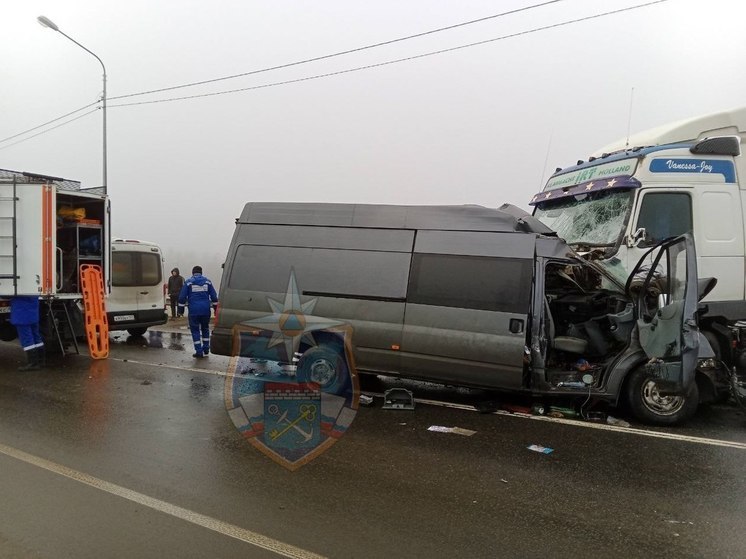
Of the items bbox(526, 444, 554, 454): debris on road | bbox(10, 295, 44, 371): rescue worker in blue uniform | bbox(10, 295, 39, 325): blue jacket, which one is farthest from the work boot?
bbox(526, 444, 554, 454): debris on road

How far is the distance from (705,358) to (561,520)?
10.5ft

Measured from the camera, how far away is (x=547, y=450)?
462 centimetres

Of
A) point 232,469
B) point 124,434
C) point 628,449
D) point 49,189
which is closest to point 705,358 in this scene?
point 628,449

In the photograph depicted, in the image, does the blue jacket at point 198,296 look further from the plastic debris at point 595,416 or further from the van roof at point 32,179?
the plastic debris at point 595,416

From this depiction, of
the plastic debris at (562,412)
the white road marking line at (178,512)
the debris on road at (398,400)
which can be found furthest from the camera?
the debris on road at (398,400)

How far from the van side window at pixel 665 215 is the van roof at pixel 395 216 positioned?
1.36 meters

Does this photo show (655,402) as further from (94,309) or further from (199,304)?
(94,309)

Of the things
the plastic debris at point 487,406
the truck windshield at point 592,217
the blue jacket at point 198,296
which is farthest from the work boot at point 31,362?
the truck windshield at point 592,217

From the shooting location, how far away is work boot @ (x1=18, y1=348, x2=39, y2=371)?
7.93 m

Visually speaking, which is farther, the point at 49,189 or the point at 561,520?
the point at 49,189

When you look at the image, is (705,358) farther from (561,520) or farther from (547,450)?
(561,520)

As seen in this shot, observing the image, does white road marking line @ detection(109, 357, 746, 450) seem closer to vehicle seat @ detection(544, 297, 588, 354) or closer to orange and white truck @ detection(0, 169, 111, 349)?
vehicle seat @ detection(544, 297, 588, 354)

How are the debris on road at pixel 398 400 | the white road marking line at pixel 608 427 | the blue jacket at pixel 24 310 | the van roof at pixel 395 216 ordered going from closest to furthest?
the white road marking line at pixel 608 427
the van roof at pixel 395 216
the debris on road at pixel 398 400
the blue jacket at pixel 24 310

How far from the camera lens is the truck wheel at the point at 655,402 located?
17.7ft
